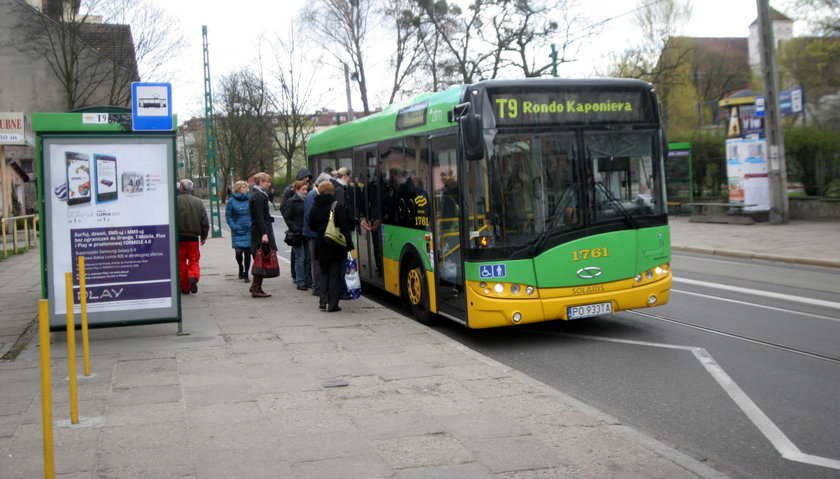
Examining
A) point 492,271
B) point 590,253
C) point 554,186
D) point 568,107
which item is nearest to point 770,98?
point 568,107

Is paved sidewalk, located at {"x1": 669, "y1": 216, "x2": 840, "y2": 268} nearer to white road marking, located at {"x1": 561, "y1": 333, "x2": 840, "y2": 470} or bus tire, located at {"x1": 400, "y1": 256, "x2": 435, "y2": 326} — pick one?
white road marking, located at {"x1": 561, "y1": 333, "x2": 840, "y2": 470}

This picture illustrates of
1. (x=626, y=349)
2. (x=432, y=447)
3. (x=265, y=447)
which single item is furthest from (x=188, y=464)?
(x=626, y=349)

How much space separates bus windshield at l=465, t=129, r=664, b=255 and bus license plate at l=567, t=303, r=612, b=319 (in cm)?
83

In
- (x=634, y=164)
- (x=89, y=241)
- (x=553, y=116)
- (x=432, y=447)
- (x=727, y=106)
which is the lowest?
(x=432, y=447)

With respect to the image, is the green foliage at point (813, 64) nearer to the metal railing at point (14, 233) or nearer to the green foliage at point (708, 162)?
the green foliage at point (708, 162)

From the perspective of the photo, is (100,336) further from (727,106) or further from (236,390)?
(727,106)

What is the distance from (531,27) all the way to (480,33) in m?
2.78

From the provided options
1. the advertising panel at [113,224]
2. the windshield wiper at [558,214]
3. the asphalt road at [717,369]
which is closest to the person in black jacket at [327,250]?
the asphalt road at [717,369]

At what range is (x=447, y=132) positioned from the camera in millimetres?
8719

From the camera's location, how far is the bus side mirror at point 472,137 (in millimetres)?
7805

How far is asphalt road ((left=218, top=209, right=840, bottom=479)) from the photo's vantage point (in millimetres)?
5238

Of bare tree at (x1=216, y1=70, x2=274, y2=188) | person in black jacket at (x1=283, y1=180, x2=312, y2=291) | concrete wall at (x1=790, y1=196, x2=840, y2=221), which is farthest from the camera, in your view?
bare tree at (x1=216, y1=70, x2=274, y2=188)


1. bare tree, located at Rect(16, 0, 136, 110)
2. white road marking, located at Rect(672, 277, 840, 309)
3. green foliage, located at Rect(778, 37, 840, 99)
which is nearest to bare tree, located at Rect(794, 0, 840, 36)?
green foliage, located at Rect(778, 37, 840, 99)

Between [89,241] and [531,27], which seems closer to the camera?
[89,241]
